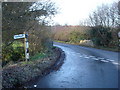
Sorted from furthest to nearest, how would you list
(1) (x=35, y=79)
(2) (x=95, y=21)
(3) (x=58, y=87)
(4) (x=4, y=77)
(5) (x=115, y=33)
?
(2) (x=95, y=21)
(5) (x=115, y=33)
(1) (x=35, y=79)
(4) (x=4, y=77)
(3) (x=58, y=87)

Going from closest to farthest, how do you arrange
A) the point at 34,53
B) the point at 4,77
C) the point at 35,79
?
the point at 4,77 < the point at 35,79 < the point at 34,53

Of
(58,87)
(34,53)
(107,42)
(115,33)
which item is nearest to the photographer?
(58,87)

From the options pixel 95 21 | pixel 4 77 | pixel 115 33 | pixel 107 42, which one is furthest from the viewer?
pixel 95 21

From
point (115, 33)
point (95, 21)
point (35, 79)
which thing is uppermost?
point (95, 21)

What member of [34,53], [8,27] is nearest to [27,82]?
[8,27]

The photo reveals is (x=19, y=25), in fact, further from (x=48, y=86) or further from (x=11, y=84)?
(x=48, y=86)

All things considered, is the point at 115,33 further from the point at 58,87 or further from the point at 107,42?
the point at 58,87

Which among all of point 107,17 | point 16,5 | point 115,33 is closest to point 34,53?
point 16,5

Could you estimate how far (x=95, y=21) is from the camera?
25.1 meters

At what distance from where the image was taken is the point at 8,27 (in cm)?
630

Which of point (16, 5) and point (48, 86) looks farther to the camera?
point (16, 5)

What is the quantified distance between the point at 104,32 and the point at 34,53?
45.1 feet

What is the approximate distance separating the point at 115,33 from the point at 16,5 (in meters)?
18.1

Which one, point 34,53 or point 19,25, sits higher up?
point 19,25
